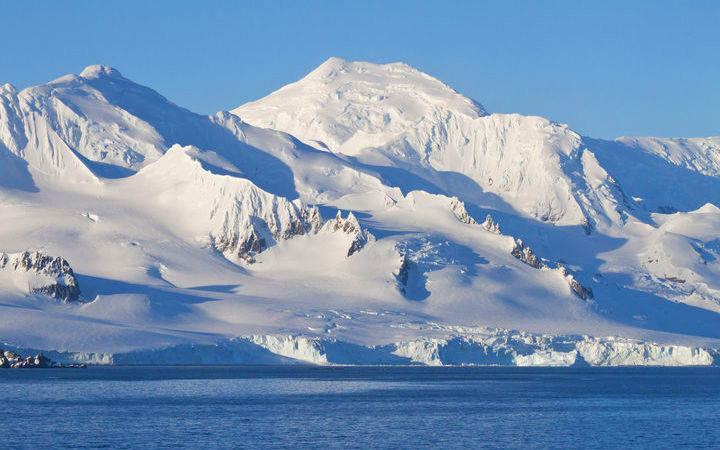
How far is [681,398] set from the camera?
6107 inches

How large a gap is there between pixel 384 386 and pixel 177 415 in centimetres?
5321

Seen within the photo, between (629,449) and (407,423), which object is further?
(407,423)

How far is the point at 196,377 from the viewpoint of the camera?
18912 cm

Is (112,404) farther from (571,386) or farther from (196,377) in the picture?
(571,386)

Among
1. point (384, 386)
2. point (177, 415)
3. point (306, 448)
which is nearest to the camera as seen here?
point (306, 448)

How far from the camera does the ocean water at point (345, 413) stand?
106 metres

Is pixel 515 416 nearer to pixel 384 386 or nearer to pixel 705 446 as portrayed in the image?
pixel 705 446

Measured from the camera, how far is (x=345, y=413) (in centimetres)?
12850

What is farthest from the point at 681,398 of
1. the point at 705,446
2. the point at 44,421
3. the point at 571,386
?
the point at 44,421

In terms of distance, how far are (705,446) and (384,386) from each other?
7243 centimetres

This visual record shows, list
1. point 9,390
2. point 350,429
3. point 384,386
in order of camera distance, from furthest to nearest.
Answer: point 384,386, point 9,390, point 350,429

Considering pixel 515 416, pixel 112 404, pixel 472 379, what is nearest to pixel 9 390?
pixel 112 404

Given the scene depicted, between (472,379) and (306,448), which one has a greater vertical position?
(472,379)

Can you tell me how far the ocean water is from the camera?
10612cm
